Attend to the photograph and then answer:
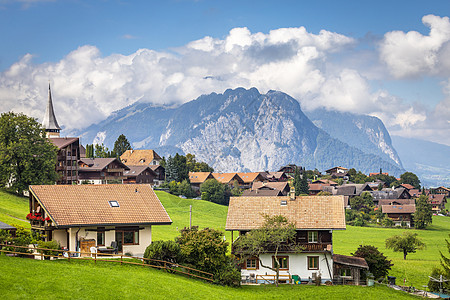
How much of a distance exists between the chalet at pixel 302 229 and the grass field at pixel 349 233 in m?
11.2

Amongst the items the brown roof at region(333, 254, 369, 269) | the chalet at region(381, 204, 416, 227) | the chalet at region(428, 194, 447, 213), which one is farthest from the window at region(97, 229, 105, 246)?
the chalet at region(428, 194, 447, 213)

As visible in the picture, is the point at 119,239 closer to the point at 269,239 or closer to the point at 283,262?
the point at 269,239

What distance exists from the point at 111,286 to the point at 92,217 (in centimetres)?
1209

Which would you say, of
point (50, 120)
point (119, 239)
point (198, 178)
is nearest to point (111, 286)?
point (119, 239)

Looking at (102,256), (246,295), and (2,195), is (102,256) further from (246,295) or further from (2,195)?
(2,195)

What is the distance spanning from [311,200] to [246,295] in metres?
16.0

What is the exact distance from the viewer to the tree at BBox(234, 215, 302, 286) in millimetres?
45522

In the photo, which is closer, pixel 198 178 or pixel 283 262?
pixel 283 262

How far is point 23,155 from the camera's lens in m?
76.6

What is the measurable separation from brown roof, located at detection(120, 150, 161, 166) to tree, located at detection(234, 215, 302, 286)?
123 m

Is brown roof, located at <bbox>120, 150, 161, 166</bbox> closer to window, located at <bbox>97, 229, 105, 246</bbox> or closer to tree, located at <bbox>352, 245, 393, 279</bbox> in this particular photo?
tree, located at <bbox>352, 245, 393, 279</bbox>

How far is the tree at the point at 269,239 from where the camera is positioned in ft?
149

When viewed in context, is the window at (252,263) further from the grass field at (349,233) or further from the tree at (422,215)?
the tree at (422,215)

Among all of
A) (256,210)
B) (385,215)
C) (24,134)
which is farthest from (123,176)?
(256,210)
